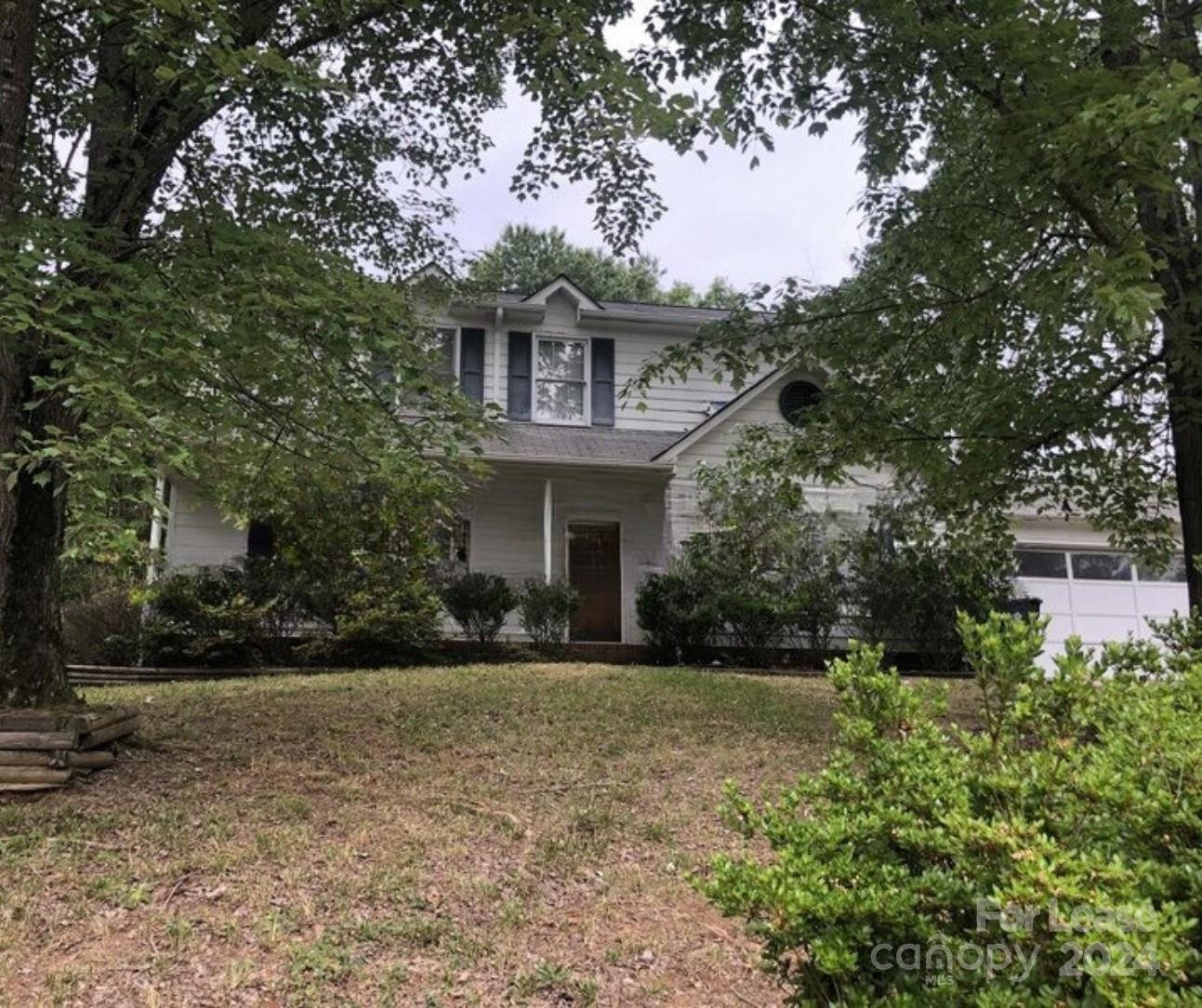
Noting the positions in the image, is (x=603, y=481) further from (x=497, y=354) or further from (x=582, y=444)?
(x=497, y=354)

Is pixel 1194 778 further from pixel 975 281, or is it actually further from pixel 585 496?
pixel 585 496

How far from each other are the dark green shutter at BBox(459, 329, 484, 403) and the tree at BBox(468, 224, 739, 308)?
17249 millimetres

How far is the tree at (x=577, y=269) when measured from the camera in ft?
106

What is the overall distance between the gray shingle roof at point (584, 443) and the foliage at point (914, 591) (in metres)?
3.80

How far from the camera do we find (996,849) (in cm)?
170

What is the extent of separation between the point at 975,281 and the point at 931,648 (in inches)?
268

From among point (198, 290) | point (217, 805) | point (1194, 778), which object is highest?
point (198, 290)

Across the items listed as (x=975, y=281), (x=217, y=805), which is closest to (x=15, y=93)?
(x=217, y=805)

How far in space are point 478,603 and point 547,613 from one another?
0.99 m

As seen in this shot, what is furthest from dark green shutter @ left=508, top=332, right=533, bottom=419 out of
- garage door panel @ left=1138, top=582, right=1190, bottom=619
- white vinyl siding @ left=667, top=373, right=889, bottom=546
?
garage door panel @ left=1138, top=582, right=1190, bottom=619

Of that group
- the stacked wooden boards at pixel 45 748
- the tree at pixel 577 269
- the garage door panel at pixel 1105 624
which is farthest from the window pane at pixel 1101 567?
the tree at pixel 577 269

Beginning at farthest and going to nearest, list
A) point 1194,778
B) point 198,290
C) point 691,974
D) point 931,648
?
1. point 931,648
2. point 198,290
3. point 691,974
4. point 1194,778

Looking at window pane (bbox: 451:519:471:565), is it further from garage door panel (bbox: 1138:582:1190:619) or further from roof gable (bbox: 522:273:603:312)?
garage door panel (bbox: 1138:582:1190:619)

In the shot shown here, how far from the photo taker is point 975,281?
6852mm
